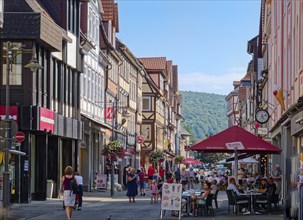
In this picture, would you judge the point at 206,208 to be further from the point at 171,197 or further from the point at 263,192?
the point at 263,192

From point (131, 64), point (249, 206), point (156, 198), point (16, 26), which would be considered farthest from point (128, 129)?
point (249, 206)

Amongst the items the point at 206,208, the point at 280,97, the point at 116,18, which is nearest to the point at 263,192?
the point at 206,208

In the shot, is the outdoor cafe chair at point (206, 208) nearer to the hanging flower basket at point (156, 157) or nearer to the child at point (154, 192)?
the child at point (154, 192)

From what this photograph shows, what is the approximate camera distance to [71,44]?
140ft

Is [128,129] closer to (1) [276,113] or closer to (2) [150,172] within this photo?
(2) [150,172]

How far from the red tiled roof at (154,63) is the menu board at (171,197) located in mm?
84275

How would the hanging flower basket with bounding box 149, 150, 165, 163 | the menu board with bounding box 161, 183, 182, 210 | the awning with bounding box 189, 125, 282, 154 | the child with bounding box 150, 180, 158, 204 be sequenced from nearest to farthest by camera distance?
the menu board with bounding box 161, 183, 182, 210
the awning with bounding box 189, 125, 282, 154
the child with bounding box 150, 180, 158, 204
the hanging flower basket with bounding box 149, 150, 165, 163

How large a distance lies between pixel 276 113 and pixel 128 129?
118 feet

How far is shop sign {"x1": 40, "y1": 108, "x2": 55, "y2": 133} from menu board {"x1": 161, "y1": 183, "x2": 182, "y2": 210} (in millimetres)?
10856

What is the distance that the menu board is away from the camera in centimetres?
2573

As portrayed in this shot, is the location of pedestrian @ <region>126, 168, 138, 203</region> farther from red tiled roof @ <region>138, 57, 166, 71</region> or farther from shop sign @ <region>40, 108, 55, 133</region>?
red tiled roof @ <region>138, 57, 166, 71</region>

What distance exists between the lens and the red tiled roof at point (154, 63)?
110562mm

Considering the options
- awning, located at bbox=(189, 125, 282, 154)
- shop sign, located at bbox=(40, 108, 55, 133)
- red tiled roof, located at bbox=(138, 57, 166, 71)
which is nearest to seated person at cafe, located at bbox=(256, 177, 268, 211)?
awning, located at bbox=(189, 125, 282, 154)

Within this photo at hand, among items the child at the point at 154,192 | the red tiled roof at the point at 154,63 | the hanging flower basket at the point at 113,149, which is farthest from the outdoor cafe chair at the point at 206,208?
the red tiled roof at the point at 154,63
